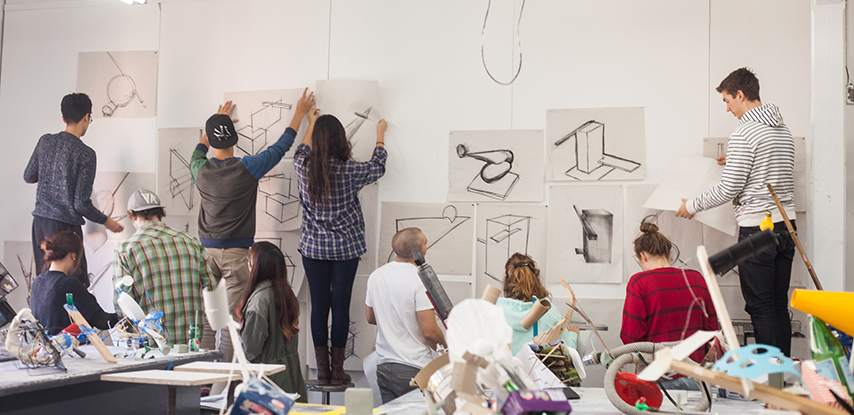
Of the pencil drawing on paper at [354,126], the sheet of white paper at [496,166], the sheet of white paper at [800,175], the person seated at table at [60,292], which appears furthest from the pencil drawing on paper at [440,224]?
the sheet of white paper at [800,175]

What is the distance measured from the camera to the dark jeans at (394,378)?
323cm

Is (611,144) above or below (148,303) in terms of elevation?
above

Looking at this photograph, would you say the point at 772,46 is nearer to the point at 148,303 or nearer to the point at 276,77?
the point at 276,77

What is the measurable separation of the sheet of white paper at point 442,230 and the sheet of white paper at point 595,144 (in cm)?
64

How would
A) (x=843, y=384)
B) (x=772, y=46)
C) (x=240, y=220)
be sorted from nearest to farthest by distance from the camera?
(x=843, y=384) → (x=772, y=46) → (x=240, y=220)

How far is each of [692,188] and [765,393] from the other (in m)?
3.12

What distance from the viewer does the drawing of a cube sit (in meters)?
4.05

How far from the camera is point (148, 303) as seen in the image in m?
3.20

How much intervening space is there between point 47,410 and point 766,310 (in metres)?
3.33

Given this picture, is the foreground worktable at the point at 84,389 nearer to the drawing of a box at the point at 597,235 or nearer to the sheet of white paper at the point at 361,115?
the sheet of white paper at the point at 361,115

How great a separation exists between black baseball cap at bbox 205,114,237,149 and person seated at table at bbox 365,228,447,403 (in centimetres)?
160

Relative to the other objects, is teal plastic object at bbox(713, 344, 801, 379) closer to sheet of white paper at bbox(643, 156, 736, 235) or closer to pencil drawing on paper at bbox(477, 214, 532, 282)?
sheet of white paper at bbox(643, 156, 736, 235)

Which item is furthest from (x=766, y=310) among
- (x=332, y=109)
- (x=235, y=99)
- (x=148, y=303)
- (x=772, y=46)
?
(x=235, y=99)

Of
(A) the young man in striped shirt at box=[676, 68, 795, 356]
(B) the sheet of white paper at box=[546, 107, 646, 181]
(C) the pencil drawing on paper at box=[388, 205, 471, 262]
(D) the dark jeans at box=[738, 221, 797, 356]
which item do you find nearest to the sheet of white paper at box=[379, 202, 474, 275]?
(C) the pencil drawing on paper at box=[388, 205, 471, 262]
